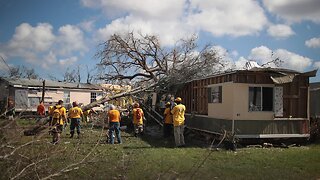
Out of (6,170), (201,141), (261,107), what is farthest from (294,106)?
(6,170)

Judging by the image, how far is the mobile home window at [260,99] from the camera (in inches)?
559

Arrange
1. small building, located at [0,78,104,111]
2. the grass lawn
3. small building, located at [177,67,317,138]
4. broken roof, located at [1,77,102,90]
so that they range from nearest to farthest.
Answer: the grass lawn, small building, located at [177,67,317,138], small building, located at [0,78,104,111], broken roof, located at [1,77,102,90]

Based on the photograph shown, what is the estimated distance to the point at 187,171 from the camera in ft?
30.4

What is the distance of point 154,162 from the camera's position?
10422 mm

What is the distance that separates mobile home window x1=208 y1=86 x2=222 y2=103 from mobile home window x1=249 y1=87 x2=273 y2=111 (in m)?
1.50

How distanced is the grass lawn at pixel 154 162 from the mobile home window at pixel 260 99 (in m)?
1.81

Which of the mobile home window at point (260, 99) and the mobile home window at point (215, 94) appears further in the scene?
the mobile home window at point (215, 94)

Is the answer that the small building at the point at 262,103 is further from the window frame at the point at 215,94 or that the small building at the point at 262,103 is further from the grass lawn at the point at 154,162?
the grass lawn at the point at 154,162

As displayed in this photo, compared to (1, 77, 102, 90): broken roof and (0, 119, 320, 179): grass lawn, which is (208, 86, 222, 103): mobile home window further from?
(1, 77, 102, 90): broken roof

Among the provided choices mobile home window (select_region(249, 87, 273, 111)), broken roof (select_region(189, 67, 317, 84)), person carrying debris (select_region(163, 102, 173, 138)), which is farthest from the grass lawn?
person carrying debris (select_region(163, 102, 173, 138))

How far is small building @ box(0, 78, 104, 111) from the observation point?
32969 millimetres

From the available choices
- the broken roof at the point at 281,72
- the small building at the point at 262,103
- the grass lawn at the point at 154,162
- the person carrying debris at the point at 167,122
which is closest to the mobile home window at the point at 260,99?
the small building at the point at 262,103

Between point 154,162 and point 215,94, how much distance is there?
6.28 metres

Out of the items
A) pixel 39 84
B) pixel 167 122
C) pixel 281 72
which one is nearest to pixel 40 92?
pixel 39 84
